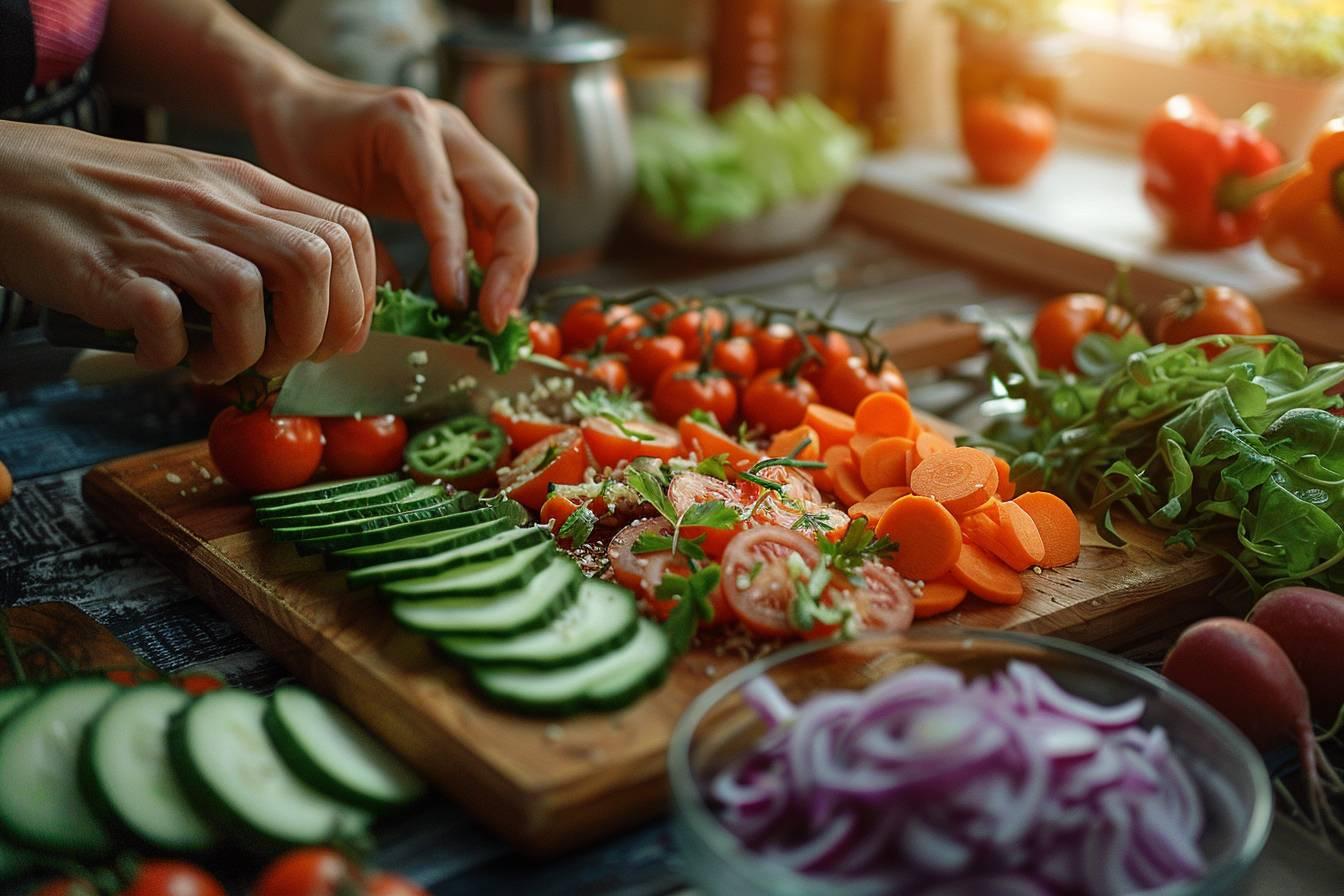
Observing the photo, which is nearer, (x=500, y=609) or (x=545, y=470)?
(x=500, y=609)

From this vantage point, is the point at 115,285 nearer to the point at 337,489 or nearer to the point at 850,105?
the point at 337,489

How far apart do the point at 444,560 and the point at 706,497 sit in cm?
34

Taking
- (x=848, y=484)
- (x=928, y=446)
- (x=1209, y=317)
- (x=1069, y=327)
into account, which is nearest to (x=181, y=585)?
(x=848, y=484)

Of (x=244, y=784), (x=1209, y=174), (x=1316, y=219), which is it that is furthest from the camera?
(x=1209, y=174)

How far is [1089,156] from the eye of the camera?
3434mm

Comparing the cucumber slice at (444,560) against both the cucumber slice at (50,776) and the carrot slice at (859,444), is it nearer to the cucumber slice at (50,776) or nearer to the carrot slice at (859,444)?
the cucumber slice at (50,776)

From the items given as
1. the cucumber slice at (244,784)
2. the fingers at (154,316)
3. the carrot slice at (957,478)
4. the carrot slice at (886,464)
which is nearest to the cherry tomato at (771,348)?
the carrot slice at (886,464)

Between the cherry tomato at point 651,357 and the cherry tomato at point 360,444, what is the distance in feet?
1.45

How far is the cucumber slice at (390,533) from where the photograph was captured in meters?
1.47

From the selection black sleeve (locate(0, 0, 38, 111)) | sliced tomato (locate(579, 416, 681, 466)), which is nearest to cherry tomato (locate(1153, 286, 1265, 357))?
sliced tomato (locate(579, 416, 681, 466))

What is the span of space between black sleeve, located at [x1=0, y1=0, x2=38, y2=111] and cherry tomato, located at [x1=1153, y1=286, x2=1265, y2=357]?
5.87 feet

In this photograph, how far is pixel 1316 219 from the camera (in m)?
2.23

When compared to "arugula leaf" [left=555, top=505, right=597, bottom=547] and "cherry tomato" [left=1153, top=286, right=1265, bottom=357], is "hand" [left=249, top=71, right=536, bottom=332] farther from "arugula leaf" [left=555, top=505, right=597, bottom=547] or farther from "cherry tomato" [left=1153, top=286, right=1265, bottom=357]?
"cherry tomato" [left=1153, top=286, right=1265, bottom=357]

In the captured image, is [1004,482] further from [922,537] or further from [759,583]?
[759,583]
